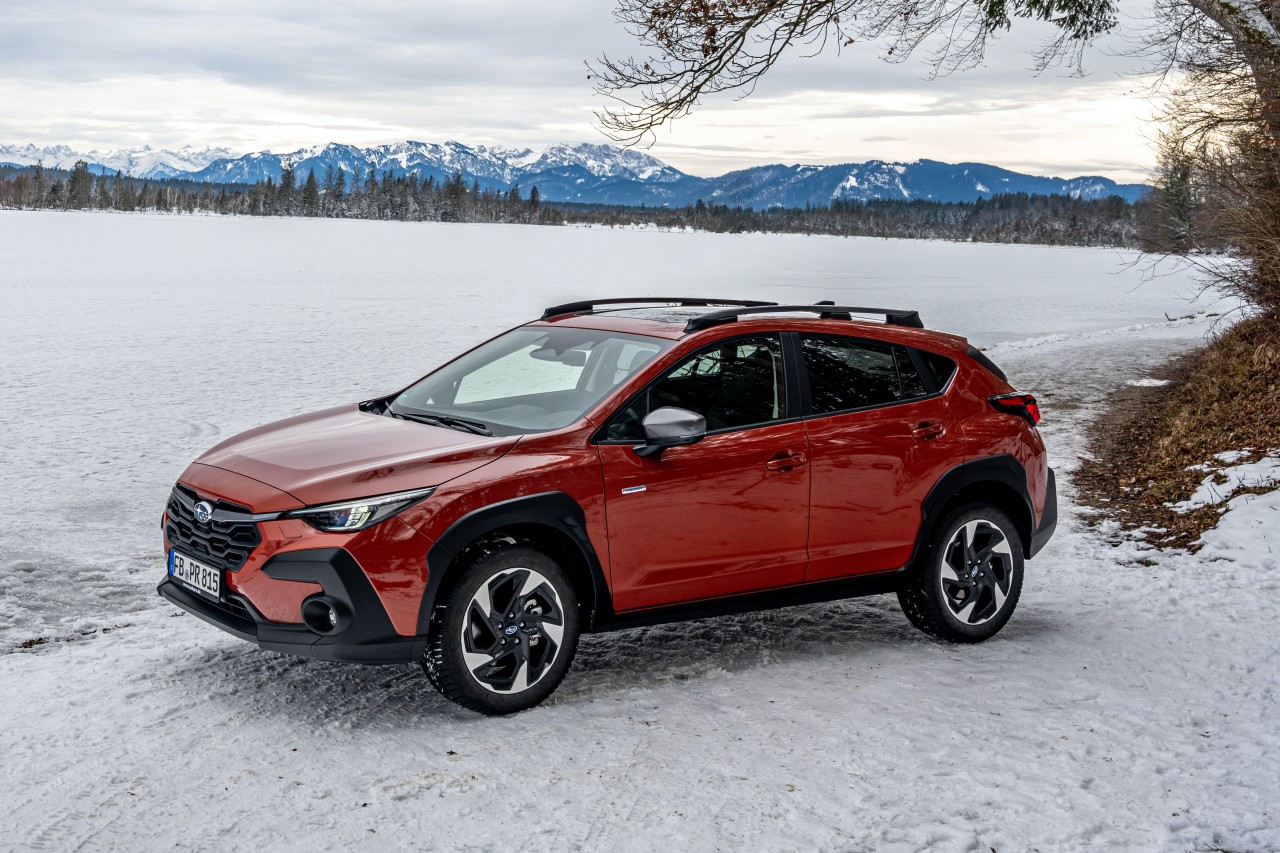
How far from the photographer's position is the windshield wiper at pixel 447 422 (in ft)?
17.5

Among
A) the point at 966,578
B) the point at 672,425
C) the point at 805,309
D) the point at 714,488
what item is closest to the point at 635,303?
the point at 805,309

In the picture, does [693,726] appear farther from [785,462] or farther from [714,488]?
[785,462]

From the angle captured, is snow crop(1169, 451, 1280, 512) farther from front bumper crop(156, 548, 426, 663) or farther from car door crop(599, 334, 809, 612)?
front bumper crop(156, 548, 426, 663)

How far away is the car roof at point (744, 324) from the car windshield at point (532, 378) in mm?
109

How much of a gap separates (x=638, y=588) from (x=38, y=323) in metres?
25.7

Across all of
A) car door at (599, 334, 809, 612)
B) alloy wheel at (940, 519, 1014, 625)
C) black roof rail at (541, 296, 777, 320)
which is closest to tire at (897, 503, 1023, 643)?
alloy wheel at (940, 519, 1014, 625)

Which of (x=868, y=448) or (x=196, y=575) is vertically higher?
(x=868, y=448)

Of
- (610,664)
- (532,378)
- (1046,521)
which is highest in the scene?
(532,378)

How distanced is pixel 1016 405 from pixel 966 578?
98 cm

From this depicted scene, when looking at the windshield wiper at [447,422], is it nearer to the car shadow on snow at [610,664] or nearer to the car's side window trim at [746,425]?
the car's side window trim at [746,425]

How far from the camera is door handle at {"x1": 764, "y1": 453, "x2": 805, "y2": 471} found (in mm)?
5578

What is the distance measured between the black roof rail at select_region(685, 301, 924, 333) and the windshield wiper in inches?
42.1

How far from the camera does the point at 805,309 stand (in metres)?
6.01

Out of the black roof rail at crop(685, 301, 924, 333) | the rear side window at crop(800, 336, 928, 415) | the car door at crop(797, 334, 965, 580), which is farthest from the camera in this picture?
the rear side window at crop(800, 336, 928, 415)
